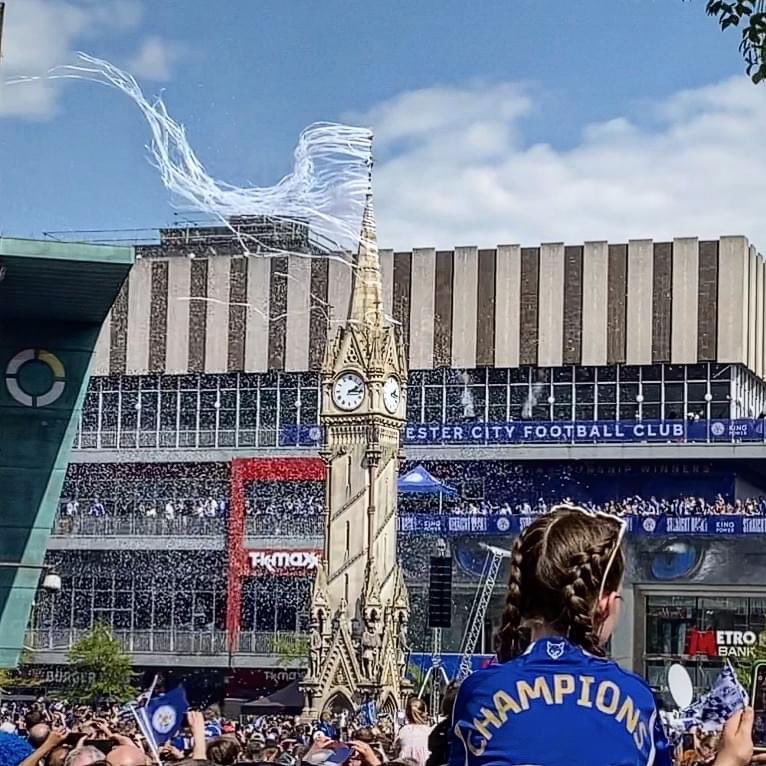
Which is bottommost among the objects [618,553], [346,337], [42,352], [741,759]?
[741,759]

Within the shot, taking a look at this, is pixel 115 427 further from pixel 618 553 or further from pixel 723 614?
pixel 618 553

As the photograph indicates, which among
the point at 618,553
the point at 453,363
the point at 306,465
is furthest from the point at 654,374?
the point at 618,553

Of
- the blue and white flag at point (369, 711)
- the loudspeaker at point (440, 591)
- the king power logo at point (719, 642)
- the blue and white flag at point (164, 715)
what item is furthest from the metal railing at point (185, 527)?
the blue and white flag at point (164, 715)

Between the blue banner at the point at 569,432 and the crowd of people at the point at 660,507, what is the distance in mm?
2784

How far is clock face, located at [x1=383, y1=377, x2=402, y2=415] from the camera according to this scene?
71438 mm

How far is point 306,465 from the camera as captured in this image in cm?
9300

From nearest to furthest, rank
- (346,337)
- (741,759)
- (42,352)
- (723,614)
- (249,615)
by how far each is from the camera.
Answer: (741,759) → (42,352) → (346,337) → (723,614) → (249,615)

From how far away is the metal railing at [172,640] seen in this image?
89625 mm

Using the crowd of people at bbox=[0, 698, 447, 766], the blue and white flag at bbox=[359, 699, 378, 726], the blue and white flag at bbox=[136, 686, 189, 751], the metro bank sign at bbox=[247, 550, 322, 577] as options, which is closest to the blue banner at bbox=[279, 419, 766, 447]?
the metro bank sign at bbox=[247, 550, 322, 577]

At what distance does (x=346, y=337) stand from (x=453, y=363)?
69.5 ft

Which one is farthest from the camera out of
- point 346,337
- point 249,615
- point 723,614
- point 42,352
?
point 249,615

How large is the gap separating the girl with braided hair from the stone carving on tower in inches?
2528

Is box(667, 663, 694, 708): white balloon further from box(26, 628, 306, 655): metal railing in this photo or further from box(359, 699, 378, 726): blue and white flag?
box(26, 628, 306, 655): metal railing

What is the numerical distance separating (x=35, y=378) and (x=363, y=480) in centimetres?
3891
